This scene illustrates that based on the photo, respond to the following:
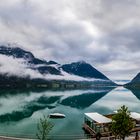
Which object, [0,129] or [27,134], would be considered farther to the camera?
[0,129]

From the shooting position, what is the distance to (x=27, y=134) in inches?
2623

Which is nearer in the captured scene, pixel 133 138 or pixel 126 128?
pixel 126 128

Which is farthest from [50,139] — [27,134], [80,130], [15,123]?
[15,123]

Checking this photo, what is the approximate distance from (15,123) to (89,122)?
30.5 meters

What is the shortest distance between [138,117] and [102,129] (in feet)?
38.8

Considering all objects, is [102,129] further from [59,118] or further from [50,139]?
[59,118]

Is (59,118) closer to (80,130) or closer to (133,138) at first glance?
(80,130)

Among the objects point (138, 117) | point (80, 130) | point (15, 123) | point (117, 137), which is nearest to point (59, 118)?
point (15, 123)

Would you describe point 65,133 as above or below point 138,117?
below

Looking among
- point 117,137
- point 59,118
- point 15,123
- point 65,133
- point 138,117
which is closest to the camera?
point 117,137

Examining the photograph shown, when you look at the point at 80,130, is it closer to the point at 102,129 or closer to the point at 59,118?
the point at 102,129

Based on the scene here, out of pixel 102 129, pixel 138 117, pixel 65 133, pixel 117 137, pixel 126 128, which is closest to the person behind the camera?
pixel 126 128

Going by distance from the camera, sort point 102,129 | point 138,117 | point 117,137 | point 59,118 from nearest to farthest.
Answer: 1. point 117,137
2. point 102,129
3. point 138,117
4. point 59,118

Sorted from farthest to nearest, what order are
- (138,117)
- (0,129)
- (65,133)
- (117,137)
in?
(0,129) < (65,133) < (138,117) < (117,137)
